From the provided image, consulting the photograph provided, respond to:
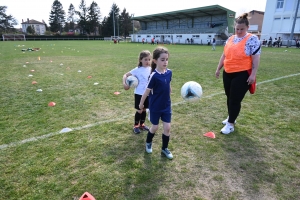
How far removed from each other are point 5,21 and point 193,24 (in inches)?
2701

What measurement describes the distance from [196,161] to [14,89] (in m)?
6.32

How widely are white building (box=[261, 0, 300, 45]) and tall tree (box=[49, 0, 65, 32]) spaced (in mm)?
78947

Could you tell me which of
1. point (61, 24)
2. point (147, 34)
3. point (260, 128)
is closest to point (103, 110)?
point (260, 128)

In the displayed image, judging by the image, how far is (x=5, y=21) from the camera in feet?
254

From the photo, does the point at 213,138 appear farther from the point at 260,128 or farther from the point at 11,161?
the point at 11,161

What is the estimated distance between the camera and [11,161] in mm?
2982

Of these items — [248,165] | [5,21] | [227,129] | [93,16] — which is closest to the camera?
[248,165]

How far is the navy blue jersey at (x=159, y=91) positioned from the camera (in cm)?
282

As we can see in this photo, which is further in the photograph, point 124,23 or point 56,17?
point 56,17

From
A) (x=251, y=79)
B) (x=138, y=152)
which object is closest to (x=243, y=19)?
(x=251, y=79)

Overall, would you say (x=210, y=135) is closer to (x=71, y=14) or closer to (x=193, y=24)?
(x=193, y=24)

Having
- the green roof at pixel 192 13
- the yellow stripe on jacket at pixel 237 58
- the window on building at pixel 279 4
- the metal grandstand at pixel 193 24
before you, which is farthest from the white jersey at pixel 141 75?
the window on building at pixel 279 4

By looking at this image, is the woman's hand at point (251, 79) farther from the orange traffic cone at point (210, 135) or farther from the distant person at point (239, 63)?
the orange traffic cone at point (210, 135)

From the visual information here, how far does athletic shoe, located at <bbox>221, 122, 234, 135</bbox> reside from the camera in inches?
154
